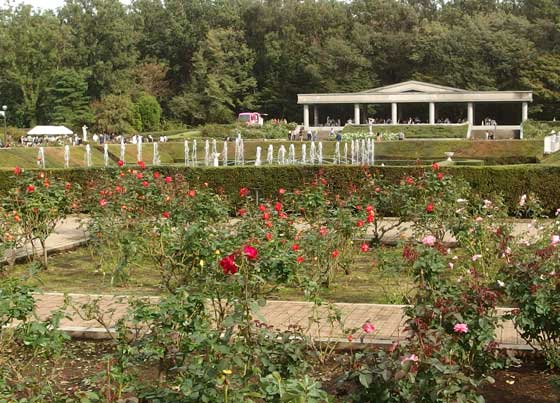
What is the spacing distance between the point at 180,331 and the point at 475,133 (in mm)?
42622

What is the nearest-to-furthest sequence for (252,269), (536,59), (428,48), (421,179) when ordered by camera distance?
(252,269), (421,179), (536,59), (428,48)

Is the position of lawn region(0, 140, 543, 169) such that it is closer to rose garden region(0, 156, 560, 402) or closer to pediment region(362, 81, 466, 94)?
pediment region(362, 81, 466, 94)

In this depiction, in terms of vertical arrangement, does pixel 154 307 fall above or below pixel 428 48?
below

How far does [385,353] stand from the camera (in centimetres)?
360

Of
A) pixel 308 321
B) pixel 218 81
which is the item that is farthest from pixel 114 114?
pixel 308 321

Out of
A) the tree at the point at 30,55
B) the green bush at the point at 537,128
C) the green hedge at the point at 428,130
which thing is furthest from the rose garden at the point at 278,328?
the tree at the point at 30,55

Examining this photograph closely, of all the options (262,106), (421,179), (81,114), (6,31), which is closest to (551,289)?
(421,179)

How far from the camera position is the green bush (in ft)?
137

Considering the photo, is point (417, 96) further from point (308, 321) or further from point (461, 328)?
point (461, 328)

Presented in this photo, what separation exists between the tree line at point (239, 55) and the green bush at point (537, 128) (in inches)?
156

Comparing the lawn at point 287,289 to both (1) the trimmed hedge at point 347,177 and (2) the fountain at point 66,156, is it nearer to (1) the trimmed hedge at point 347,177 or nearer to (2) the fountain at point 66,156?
(1) the trimmed hedge at point 347,177

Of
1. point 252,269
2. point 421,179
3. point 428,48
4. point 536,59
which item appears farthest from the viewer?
point 428,48

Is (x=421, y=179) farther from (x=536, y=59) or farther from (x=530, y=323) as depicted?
(x=536, y=59)

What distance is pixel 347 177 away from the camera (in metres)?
15.2
